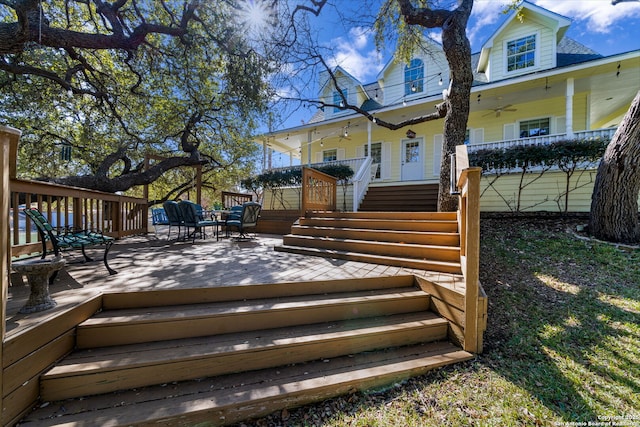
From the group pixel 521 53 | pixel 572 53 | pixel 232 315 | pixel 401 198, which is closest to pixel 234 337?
pixel 232 315

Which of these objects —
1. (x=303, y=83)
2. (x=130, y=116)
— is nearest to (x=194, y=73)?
(x=303, y=83)

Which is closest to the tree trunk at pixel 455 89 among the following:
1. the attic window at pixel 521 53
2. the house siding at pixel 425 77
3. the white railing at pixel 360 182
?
the white railing at pixel 360 182

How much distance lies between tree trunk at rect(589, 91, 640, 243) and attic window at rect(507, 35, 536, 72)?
539cm

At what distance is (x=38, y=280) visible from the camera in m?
1.83

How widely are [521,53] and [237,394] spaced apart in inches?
473

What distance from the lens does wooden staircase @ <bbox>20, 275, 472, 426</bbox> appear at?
1565 mm

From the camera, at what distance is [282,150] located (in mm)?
13992

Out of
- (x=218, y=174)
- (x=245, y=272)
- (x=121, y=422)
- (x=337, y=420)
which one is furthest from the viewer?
(x=218, y=174)

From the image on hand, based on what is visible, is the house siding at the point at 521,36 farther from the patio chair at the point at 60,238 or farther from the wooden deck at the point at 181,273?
the patio chair at the point at 60,238

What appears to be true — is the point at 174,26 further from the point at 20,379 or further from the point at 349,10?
the point at 20,379

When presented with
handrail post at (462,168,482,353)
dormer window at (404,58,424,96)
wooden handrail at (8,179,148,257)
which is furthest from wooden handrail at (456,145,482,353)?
dormer window at (404,58,424,96)

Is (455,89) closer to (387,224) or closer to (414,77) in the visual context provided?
(387,224)

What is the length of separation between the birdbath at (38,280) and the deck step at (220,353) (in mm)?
453

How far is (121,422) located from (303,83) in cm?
786
